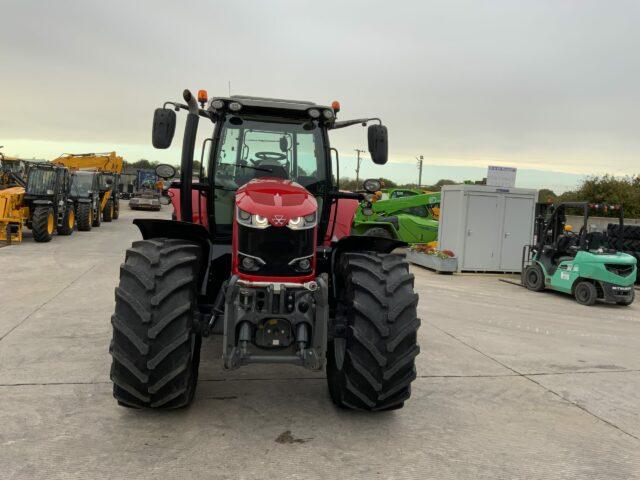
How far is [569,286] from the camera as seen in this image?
1067cm

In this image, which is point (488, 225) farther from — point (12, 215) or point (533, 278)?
point (12, 215)

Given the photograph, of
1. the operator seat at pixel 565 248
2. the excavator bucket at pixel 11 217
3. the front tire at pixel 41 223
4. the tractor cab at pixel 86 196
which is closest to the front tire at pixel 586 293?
the operator seat at pixel 565 248

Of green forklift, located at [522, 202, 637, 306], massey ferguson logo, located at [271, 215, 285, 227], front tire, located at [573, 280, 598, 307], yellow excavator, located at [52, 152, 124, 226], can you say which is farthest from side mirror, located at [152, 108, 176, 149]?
yellow excavator, located at [52, 152, 124, 226]

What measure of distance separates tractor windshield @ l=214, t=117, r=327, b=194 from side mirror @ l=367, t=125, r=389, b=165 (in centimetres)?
45

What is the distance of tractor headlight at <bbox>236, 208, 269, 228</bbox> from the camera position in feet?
12.2

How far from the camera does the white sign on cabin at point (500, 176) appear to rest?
14.5 m

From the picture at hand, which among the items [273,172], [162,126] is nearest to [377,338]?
[273,172]

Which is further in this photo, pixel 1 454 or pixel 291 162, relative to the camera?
pixel 291 162

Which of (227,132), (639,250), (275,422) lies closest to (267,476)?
(275,422)

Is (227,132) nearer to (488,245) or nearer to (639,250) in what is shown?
(488,245)

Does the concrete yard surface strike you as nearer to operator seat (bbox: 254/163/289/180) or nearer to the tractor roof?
operator seat (bbox: 254/163/289/180)

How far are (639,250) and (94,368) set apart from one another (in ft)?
43.3

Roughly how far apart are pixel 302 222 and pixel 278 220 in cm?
19

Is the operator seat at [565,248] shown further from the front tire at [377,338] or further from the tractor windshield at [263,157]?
the front tire at [377,338]
